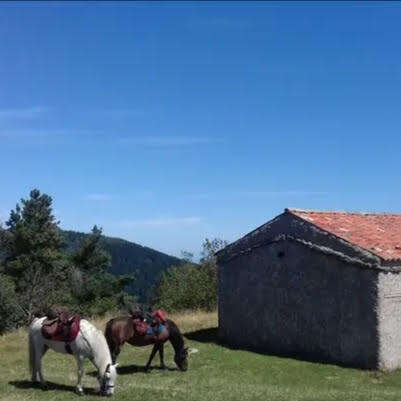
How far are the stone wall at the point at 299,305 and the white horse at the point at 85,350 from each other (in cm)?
850

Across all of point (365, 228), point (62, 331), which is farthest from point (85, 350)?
point (365, 228)

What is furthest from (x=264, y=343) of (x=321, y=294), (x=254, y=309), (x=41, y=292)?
(x=41, y=292)

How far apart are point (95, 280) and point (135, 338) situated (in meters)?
40.5

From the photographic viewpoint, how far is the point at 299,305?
70.9ft

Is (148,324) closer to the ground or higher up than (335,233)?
closer to the ground

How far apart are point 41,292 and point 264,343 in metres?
32.0

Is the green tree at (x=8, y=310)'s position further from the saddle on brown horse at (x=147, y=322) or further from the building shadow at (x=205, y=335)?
the saddle on brown horse at (x=147, y=322)

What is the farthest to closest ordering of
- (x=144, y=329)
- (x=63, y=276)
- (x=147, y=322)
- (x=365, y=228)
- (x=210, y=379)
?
(x=63, y=276)
(x=365, y=228)
(x=147, y=322)
(x=144, y=329)
(x=210, y=379)

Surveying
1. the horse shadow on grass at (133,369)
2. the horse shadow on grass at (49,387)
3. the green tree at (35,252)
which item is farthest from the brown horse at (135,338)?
the green tree at (35,252)

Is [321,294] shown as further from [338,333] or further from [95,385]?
[95,385]

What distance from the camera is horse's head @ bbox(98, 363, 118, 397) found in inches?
555

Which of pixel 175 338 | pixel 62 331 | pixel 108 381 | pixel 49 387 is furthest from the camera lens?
pixel 175 338

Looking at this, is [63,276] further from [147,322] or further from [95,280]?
[147,322]

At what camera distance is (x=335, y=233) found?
20.9 m
